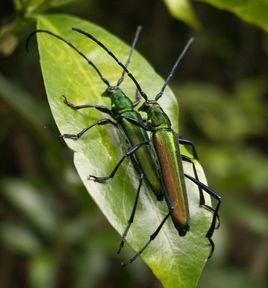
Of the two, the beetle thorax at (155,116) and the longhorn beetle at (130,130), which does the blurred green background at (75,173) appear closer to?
the longhorn beetle at (130,130)

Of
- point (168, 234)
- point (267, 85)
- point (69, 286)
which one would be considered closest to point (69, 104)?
point (168, 234)

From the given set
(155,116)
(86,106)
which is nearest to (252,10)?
(155,116)

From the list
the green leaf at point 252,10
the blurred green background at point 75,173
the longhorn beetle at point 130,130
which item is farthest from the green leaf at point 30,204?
the green leaf at point 252,10

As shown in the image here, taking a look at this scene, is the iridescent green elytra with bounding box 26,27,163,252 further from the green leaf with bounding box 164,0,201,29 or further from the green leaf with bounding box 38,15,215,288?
the green leaf with bounding box 164,0,201,29

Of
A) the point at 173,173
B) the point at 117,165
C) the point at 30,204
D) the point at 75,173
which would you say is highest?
the point at 117,165

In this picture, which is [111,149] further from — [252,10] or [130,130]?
[252,10]

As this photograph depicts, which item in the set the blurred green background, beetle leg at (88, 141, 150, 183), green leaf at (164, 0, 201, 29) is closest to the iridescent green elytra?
beetle leg at (88, 141, 150, 183)

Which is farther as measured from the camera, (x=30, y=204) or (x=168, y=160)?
(x=30, y=204)
